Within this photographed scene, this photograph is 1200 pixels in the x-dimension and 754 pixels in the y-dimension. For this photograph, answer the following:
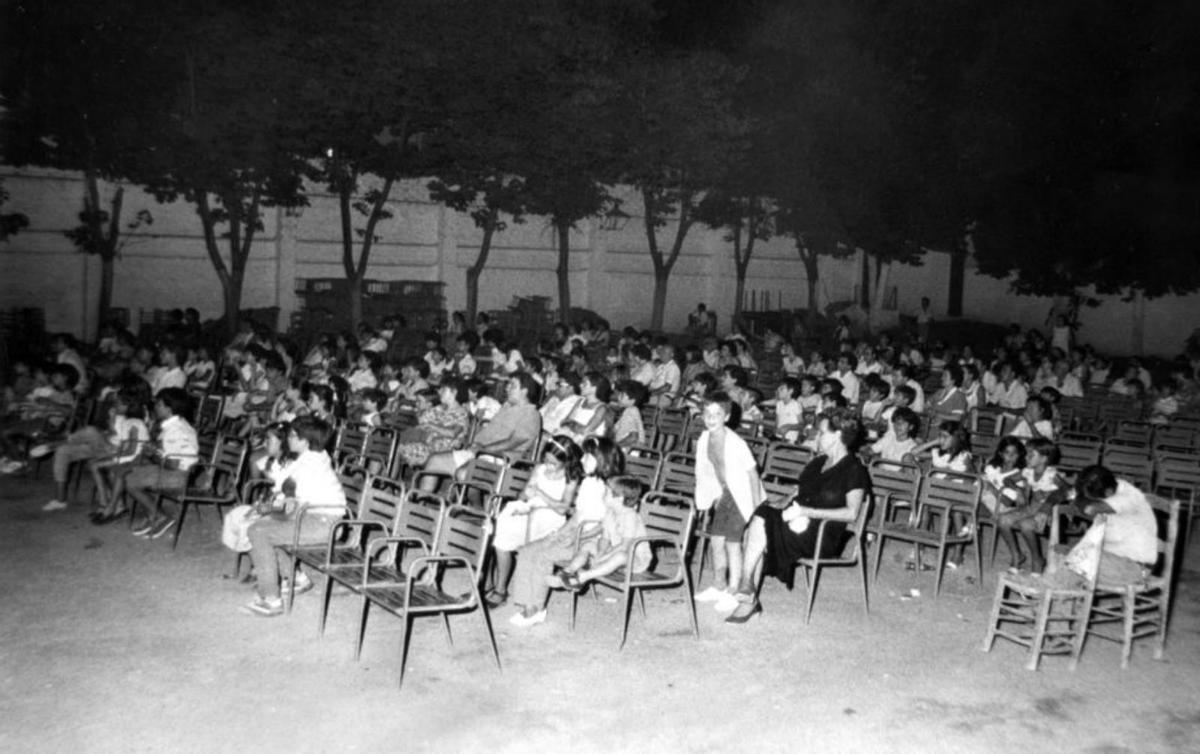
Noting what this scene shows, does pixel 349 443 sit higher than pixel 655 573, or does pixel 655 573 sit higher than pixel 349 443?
pixel 349 443

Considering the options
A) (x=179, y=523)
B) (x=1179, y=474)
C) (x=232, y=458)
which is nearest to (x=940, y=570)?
(x=1179, y=474)

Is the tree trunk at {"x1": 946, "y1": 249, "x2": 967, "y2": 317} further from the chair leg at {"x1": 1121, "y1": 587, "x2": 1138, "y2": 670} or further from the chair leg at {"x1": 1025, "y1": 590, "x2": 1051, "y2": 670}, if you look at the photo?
the chair leg at {"x1": 1025, "y1": 590, "x2": 1051, "y2": 670}

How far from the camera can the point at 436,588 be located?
6945mm

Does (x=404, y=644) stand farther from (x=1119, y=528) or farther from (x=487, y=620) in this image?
(x=1119, y=528)

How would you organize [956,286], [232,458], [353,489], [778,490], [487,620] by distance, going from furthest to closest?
[956,286]
[232,458]
[778,490]
[353,489]
[487,620]

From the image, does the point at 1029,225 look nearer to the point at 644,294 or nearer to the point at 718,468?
the point at 644,294

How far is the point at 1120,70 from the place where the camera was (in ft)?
71.2

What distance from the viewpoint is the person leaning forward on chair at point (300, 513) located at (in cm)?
768

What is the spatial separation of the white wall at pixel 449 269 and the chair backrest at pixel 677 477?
57.4 feet

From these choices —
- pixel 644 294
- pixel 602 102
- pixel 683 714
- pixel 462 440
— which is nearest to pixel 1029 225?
pixel 602 102

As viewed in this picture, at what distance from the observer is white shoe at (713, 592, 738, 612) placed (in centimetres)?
789

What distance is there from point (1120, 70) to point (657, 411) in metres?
14.2

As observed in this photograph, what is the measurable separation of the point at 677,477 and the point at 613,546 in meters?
1.84

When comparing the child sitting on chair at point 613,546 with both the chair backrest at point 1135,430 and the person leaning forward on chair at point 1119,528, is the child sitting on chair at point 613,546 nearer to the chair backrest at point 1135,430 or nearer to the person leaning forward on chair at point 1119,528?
the person leaning forward on chair at point 1119,528
